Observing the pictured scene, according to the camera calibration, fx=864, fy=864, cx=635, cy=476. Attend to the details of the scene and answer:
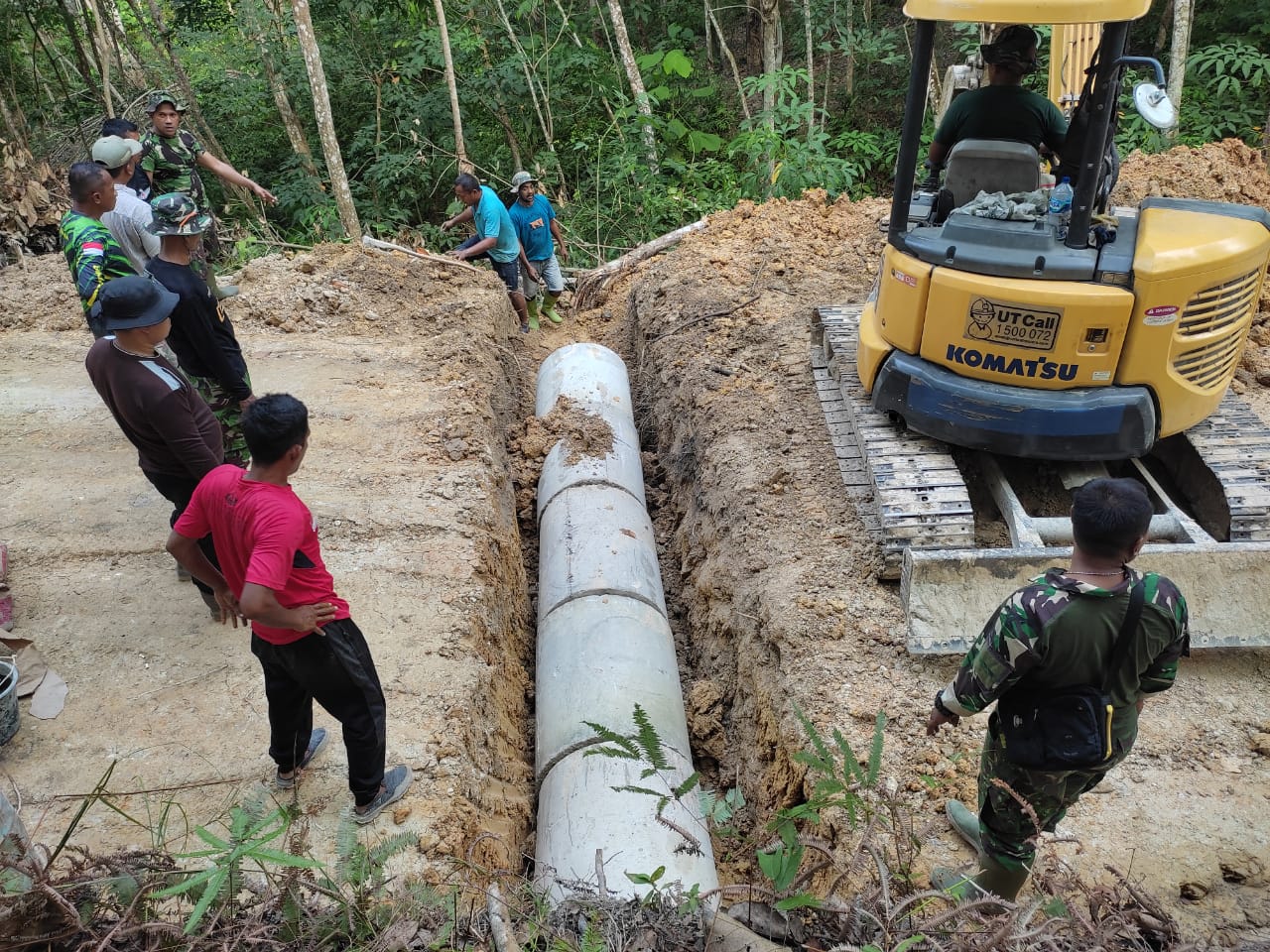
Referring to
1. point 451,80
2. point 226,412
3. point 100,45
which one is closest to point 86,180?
point 226,412

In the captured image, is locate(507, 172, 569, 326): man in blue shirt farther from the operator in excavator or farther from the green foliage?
the green foliage

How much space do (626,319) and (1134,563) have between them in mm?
6569

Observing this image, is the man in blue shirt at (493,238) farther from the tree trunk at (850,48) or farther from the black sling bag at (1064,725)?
the tree trunk at (850,48)

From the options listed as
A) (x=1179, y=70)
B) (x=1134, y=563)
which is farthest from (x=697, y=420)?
(x=1179, y=70)

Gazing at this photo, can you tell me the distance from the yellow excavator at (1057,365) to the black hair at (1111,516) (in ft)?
5.66

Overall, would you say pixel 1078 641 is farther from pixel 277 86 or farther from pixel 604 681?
pixel 277 86

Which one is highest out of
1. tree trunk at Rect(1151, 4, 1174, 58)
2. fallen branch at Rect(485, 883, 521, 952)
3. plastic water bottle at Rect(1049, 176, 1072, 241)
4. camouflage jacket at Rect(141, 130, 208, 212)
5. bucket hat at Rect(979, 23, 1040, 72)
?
bucket hat at Rect(979, 23, 1040, 72)

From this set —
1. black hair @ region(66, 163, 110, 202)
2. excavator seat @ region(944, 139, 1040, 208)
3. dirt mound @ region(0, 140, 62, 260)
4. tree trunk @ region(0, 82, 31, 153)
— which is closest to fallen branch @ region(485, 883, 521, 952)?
black hair @ region(66, 163, 110, 202)

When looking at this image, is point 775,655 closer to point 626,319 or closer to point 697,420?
point 697,420

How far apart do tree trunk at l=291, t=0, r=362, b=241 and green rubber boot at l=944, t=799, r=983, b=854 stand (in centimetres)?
921

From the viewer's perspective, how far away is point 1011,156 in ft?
15.7

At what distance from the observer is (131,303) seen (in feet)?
12.0

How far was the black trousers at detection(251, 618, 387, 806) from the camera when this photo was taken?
311cm

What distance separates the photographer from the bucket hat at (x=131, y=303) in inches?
143
